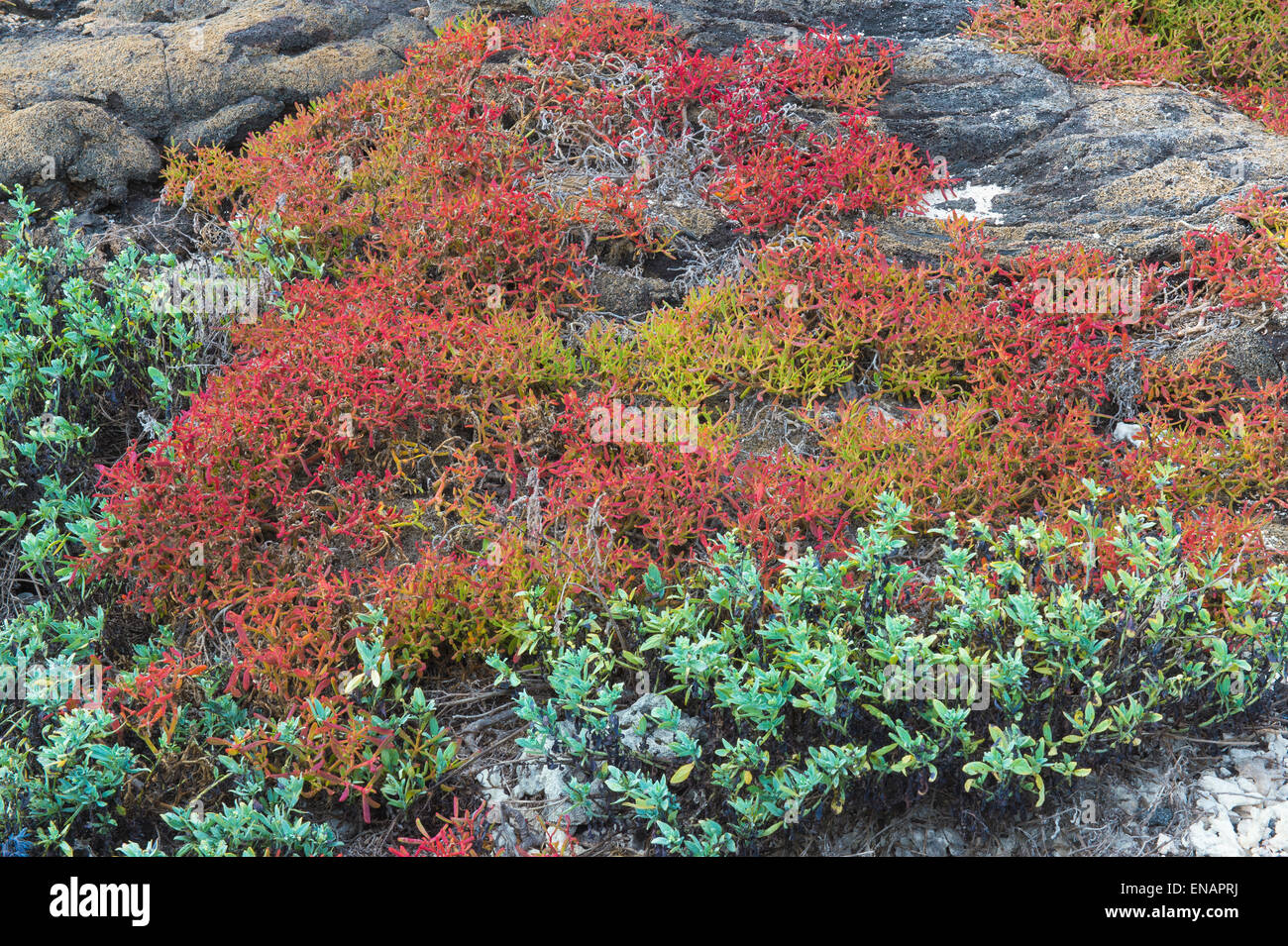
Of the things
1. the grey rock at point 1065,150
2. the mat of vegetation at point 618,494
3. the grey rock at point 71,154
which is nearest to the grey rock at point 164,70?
the grey rock at point 71,154

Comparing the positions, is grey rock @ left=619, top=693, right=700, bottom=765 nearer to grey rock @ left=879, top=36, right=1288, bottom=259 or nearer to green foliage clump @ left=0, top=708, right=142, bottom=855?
green foliage clump @ left=0, top=708, right=142, bottom=855

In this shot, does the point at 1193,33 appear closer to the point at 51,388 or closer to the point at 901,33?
the point at 901,33

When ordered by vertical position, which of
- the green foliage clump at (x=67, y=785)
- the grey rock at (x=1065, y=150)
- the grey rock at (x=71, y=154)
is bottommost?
the green foliage clump at (x=67, y=785)

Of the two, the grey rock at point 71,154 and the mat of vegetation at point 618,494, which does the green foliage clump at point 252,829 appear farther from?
the grey rock at point 71,154

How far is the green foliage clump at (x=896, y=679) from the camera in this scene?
3244 mm

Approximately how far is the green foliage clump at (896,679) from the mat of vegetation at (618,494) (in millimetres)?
23

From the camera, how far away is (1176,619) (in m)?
3.47

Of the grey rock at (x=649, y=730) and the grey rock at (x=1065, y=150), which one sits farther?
the grey rock at (x=1065, y=150)

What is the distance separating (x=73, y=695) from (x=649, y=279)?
380cm

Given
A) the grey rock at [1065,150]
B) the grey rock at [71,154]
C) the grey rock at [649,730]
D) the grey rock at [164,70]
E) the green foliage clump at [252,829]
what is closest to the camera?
the green foliage clump at [252,829]

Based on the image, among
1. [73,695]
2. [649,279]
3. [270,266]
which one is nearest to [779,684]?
[73,695]

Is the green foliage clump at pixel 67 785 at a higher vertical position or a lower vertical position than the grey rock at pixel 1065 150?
lower

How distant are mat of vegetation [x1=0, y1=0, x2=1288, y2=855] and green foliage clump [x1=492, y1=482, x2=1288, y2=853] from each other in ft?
0.07

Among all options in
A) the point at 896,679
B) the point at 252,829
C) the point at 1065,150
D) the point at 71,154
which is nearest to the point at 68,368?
the point at 71,154
